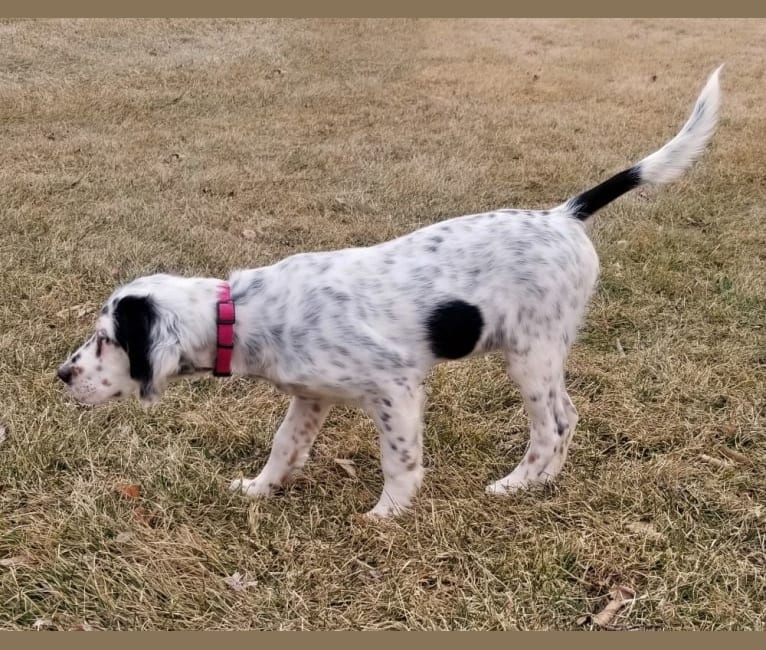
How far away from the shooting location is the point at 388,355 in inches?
128

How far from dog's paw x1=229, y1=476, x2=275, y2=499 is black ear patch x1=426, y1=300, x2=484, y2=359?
1016mm

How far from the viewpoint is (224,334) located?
10.4 ft

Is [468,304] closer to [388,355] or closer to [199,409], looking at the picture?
[388,355]

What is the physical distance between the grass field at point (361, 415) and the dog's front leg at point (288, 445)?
10 centimetres

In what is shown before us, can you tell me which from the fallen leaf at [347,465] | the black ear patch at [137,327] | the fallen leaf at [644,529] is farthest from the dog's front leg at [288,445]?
the fallen leaf at [644,529]

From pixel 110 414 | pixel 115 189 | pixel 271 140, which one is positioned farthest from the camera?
pixel 271 140

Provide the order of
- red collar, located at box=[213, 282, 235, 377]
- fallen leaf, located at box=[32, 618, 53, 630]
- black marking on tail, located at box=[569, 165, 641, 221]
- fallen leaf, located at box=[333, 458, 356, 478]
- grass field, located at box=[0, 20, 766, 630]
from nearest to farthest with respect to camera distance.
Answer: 1. fallen leaf, located at box=[32, 618, 53, 630]
2. grass field, located at box=[0, 20, 766, 630]
3. red collar, located at box=[213, 282, 235, 377]
4. black marking on tail, located at box=[569, 165, 641, 221]
5. fallen leaf, located at box=[333, 458, 356, 478]

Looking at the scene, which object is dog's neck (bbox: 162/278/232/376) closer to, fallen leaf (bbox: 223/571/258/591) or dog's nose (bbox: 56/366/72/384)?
dog's nose (bbox: 56/366/72/384)

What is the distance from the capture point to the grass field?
3.06 metres

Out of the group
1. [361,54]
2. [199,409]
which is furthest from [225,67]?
[199,409]

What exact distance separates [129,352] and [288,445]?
0.89 m

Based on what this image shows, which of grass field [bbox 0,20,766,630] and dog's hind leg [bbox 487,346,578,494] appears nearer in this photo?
grass field [bbox 0,20,766,630]

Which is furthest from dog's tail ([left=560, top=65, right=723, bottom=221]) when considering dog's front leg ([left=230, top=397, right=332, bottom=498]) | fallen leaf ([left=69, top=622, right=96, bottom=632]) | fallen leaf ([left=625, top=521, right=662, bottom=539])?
fallen leaf ([left=69, top=622, right=96, bottom=632])

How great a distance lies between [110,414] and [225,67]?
993 cm
